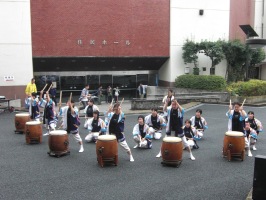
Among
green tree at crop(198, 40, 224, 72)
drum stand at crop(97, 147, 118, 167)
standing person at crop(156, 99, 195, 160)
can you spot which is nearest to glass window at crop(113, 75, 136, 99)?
green tree at crop(198, 40, 224, 72)

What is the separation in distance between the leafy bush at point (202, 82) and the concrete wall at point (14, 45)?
10690mm

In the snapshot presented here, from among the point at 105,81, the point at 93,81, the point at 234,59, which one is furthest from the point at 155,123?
the point at 234,59

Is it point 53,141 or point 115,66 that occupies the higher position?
point 115,66

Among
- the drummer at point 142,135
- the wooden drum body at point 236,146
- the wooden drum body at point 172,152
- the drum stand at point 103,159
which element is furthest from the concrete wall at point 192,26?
the drum stand at point 103,159

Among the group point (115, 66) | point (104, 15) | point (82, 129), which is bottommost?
point (82, 129)

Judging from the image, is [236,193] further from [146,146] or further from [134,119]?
[134,119]

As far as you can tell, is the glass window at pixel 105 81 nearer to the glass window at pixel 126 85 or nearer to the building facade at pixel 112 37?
the building facade at pixel 112 37

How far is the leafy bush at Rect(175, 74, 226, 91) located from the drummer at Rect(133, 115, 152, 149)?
13949 millimetres

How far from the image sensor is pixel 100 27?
2359 cm

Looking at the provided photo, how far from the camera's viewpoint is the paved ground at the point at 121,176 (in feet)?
23.5

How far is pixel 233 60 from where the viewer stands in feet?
88.1

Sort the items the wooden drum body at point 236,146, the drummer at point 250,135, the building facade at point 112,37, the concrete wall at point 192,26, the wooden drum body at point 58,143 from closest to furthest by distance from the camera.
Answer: the wooden drum body at point 236,146, the wooden drum body at point 58,143, the drummer at point 250,135, the building facade at point 112,37, the concrete wall at point 192,26

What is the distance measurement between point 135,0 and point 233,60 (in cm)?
887

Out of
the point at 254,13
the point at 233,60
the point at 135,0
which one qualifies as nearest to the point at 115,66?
the point at 135,0
